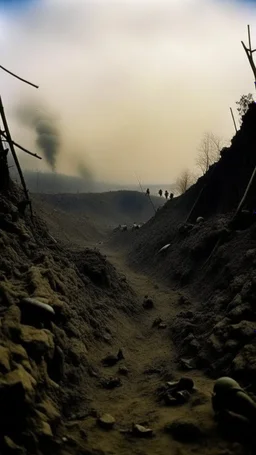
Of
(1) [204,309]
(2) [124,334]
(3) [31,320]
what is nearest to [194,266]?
(1) [204,309]

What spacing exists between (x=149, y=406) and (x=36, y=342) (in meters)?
1.93

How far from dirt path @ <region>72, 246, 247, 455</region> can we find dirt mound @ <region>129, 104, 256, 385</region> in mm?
538

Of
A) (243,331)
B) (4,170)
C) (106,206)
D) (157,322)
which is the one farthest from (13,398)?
(106,206)

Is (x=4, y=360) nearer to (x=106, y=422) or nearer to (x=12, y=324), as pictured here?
(x=12, y=324)

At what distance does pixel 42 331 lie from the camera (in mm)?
5090

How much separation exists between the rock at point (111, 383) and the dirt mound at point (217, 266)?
4.91ft

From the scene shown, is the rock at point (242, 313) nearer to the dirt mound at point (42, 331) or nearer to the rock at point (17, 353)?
the dirt mound at point (42, 331)

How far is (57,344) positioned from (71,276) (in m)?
3.42

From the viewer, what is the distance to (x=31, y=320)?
17.5ft

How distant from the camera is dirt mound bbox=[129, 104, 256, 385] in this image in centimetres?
615

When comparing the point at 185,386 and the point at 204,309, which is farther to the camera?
the point at 204,309

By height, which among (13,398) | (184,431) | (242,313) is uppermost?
(13,398)

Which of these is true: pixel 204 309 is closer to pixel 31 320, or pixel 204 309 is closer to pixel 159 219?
pixel 31 320

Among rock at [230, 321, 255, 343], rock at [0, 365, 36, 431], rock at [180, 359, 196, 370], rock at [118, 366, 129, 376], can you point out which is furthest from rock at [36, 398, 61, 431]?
rock at [230, 321, 255, 343]
